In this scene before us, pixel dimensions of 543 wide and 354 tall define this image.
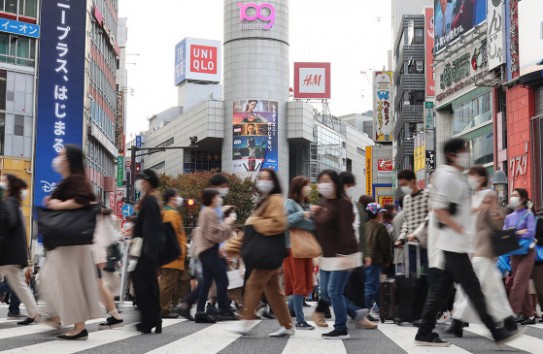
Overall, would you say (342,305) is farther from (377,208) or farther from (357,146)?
(357,146)

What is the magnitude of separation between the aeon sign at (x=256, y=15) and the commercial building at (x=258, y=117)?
0.13 metres

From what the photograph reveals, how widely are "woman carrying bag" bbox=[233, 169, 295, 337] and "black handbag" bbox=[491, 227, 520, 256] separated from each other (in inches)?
69.1

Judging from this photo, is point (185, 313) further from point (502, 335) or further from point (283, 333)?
point (502, 335)

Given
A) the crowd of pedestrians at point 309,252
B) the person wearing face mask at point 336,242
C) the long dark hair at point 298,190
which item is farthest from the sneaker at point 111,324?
the person wearing face mask at point 336,242

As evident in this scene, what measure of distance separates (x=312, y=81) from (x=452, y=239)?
11235 cm

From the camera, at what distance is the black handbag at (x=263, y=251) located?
277 inches

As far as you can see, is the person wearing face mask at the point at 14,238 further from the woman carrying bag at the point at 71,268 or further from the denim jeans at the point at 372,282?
the denim jeans at the point at 372,282

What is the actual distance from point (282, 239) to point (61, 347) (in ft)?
6.64

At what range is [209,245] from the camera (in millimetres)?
9367

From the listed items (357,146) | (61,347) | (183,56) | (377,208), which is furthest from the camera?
(183,56)

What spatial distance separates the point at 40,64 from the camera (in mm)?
41406

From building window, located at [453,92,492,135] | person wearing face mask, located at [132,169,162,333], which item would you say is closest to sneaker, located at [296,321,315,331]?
person wearing face mask, located at [132,169,162,333]

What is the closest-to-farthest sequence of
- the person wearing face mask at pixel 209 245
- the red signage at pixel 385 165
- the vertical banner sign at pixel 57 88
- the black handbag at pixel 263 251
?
the black handbag at pixel 263 251, the person wearing face mask at pixel 209 245, the vertical banner sign at pixel 57 88, the red signage at pixel 385 165

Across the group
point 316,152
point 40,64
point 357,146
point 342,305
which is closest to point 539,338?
point 342,305
